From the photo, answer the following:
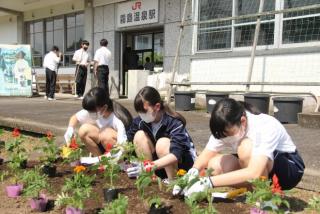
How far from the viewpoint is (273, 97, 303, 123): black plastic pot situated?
689 centimetres

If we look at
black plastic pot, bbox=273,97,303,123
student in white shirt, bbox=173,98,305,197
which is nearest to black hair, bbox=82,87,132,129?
student in white shirt, bbox=173,98,305,197

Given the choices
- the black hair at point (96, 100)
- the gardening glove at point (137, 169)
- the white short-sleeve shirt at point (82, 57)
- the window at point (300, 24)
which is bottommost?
the gardening glove at point (137, 169)

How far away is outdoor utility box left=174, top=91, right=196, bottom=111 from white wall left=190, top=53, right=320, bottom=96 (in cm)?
89

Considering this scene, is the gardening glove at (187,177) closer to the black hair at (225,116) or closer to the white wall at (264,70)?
the black hair at (225,116)

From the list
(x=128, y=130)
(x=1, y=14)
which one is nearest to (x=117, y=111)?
(x=128, y=130)

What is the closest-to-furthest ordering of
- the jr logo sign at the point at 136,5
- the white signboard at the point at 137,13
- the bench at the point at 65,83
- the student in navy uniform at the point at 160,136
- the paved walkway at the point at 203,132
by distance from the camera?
the student in navy uniform at the point at 160,136
the paved walkway at the point at 203,132
the white signboard at the point at 137,13
the jr logo sign at the point at 136,5
the bench at the point at 65,83

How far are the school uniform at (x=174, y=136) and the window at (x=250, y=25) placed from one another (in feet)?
16.9

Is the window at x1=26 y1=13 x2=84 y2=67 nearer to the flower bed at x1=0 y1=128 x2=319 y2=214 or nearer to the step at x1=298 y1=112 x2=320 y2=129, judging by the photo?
the step at x1=298 y1=112 x2=320 y2=129

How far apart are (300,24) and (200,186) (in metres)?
6.48

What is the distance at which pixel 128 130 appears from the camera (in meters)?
3.62

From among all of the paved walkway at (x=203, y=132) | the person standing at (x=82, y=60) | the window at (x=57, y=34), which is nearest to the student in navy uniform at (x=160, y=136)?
the paved walkway at (x=203, y=132)

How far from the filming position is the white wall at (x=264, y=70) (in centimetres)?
783

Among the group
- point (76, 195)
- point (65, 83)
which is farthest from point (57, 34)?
point (76, 195)

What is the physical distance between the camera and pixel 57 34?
54.4 feet
